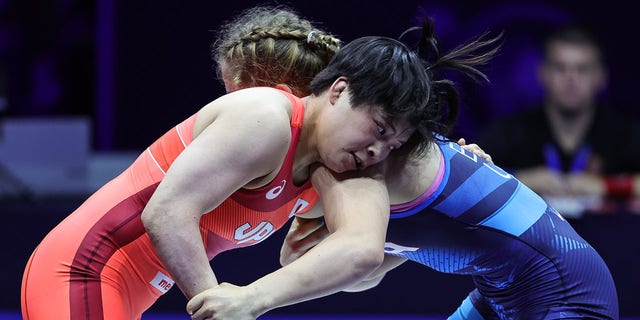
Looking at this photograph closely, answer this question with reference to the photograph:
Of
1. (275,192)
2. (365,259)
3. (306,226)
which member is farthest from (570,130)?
(365,259)

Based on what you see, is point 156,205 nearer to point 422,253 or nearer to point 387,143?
point 387,143

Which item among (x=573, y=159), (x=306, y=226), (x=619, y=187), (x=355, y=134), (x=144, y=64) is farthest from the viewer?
(x=144, y=64)

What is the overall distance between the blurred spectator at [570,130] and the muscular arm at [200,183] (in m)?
2.58

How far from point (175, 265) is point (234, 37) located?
65cm

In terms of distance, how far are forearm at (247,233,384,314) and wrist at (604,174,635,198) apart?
2635mm

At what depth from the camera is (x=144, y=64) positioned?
5328mm

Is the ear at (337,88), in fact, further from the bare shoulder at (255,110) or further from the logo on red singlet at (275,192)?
the logo on red singlet at (275,192)

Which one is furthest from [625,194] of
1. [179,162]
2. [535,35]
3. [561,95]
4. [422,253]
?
[179,162]

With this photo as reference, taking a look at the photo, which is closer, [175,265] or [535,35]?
[175,265]

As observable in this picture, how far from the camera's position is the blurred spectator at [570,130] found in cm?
442

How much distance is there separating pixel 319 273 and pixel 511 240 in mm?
515

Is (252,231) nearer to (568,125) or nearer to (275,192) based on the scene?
(275,192)

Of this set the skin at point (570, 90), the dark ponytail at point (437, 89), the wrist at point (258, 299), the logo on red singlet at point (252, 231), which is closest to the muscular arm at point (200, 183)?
the wrist at point (258, 299)

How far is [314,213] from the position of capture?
7.54ft
